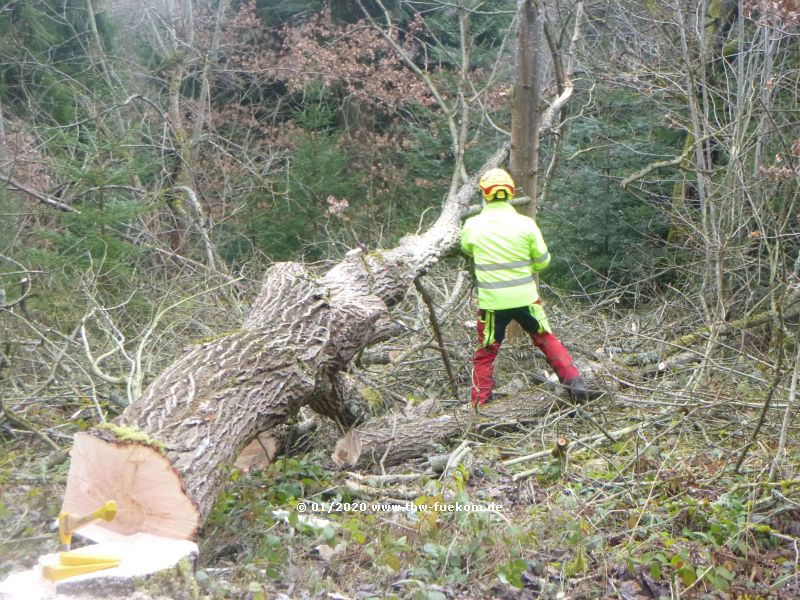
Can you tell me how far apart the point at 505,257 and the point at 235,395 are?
3092 millimetres

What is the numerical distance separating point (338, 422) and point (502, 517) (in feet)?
5.07

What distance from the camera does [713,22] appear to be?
9.77 meters

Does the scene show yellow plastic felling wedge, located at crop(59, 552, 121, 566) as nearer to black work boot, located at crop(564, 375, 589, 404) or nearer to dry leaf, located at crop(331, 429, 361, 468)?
dry leaf, located at crop(331, 429, 361, 468)

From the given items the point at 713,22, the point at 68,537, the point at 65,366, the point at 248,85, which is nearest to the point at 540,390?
the point at 65,366

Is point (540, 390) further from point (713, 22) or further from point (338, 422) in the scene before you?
point (713, 22)

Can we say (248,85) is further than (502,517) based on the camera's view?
Yes

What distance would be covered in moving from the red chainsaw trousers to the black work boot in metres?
0.12

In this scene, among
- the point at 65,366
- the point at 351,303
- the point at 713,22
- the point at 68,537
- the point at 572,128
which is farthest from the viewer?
the point at 572,128

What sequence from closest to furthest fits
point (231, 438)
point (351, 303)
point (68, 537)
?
point (68, 537)
point (231, 438)
point (351, 303)

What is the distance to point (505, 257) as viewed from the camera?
6.61m

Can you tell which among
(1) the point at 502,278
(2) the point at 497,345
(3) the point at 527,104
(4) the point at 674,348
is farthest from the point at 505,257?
(4) the point at 674,348

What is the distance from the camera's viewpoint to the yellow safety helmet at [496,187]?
22.2 ft

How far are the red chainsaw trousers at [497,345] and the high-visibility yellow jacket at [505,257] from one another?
107mm

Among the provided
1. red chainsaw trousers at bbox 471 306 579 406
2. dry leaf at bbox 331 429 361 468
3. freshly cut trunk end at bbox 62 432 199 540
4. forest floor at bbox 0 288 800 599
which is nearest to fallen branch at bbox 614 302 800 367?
red chainsaw trousers at bbox 471 306 579 406
